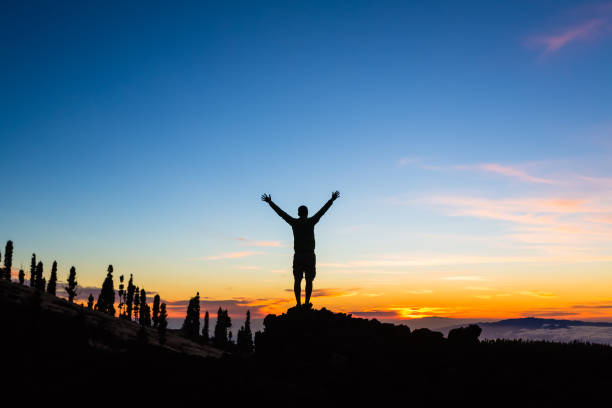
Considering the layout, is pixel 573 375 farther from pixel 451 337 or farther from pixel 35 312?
pixel 35 312

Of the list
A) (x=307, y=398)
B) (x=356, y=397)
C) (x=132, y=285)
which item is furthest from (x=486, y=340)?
(x=132, y=285)

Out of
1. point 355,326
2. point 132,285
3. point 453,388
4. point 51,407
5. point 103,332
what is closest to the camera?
point 51,407

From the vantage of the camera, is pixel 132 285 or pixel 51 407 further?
pixel 132 285

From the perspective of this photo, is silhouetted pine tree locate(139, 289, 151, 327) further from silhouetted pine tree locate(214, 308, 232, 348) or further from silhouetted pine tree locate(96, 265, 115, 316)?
silhouetted pine tree locate(214, 308, 232, 348)

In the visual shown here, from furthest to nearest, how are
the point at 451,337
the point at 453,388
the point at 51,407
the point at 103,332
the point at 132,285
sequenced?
1. the point at 132,285
2. the point at 103,332
3. the point at 451,337
4. the point at 453,388
5. the point at 51,407

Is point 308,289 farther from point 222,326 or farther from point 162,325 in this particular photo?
point 222,326

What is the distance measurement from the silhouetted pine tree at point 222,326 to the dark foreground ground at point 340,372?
159759 millimetres

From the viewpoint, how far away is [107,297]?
16825cm

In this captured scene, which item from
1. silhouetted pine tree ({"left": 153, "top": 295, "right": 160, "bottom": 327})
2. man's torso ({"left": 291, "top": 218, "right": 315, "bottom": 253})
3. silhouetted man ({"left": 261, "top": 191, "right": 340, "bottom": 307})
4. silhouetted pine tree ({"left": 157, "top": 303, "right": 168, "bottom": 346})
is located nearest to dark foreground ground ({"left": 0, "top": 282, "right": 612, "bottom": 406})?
silhouetted man ({"left": 261, "top": 191, "right": 340, "bottom": 307})

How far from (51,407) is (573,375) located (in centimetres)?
1241

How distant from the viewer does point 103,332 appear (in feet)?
313

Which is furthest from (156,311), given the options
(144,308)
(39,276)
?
(39,276)

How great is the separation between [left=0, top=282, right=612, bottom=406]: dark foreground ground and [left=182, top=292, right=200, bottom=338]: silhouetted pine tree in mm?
170829

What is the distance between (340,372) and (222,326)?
16973cm
